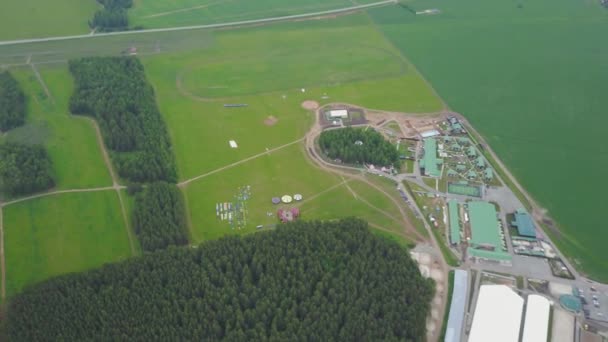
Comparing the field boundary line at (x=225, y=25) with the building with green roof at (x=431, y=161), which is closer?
the building with green roof at (x=431, y=161)

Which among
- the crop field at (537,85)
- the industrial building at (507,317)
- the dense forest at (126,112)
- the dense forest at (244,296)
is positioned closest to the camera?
the dense forest at (244,296)

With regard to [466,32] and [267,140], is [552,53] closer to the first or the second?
[466,32]

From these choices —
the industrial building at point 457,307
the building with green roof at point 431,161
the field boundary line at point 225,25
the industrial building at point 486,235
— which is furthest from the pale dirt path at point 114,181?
the industrial building at point 486,235

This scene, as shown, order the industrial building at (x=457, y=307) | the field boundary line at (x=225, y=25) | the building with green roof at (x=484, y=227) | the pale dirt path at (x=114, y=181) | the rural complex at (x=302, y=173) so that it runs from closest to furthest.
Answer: the rural complex at (x=302, y=173), the industrial building at (x=457, y=307), the building with green roof at (x=484, y=227), the pale dirt path at (x=114, y=181), the field boundary line at (x=225, y=25)

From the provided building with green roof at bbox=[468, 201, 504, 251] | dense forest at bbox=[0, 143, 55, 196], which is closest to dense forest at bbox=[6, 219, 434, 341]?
building with green roof at bbox=[468, 201, 504, 251]

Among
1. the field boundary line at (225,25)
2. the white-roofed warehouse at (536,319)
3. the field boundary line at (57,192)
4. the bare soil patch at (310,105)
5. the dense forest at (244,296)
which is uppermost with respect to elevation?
the field boundary line at (225,25)

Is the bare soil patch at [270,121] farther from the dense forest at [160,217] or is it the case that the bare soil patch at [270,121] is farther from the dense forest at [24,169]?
the dense forest at [24,169]

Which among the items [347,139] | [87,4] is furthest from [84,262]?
[87,4]
